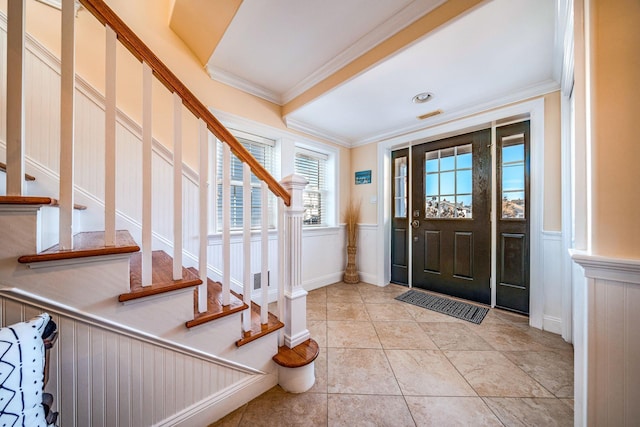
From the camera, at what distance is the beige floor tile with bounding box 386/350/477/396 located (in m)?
1.24

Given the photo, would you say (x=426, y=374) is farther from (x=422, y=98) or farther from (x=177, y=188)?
(x=422, y=98)

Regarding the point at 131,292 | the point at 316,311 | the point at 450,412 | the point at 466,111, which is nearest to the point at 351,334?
the point at 316,311

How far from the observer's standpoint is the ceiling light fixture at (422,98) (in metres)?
2.03

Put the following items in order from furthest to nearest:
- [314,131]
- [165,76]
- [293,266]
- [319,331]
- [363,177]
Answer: [363,177] < [314,131] < [319,331] < [293,266] < [165,76]

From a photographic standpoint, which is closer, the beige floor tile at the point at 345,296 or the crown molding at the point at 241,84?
the crown molding at the point at 241,84

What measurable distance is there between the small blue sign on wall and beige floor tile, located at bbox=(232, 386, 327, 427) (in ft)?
8.33

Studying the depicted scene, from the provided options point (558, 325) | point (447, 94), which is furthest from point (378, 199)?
point (558, 325)

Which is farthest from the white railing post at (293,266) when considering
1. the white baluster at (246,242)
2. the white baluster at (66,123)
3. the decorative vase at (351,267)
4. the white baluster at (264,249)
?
the decorative vase at (351,267)

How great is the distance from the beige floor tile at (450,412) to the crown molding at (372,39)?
7.48ft

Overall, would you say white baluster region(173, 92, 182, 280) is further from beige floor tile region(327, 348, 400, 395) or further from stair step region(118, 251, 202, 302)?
beige floor tile region(327, 348, 400, 395)

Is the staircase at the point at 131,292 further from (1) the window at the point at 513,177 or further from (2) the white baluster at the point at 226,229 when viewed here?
(1) the window at the point at 513,177

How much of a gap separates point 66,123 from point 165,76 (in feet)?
1.32

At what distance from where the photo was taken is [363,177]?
319cm

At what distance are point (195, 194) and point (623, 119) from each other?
7.85 ft
